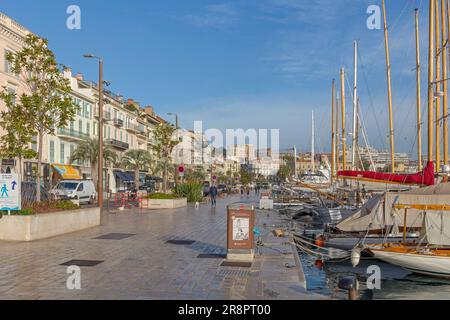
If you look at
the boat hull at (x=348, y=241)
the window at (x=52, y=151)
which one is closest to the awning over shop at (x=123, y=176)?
the window at (x=52, y=151)

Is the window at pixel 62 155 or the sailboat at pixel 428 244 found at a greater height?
the window at pixel 62 155

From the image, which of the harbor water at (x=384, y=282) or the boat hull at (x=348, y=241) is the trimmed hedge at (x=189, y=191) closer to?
the boat hull at (x=348, y=241)

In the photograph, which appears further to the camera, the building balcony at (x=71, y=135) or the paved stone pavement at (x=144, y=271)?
the building balcony at (x=71, y=135)

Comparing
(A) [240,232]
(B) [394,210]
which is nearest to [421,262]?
(B) [394,210]

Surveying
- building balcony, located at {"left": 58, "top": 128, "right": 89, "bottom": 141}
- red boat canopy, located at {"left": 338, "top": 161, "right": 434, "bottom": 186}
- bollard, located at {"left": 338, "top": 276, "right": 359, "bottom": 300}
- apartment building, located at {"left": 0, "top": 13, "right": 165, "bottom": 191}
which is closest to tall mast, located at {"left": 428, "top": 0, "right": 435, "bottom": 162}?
red boat canopy, located at {"left": 338, "top": 161, "right": 434, "bottom": 186}

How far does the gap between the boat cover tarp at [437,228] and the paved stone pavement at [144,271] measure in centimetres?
370

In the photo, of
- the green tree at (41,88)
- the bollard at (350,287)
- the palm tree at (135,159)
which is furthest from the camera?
the palm tree at (135,159)

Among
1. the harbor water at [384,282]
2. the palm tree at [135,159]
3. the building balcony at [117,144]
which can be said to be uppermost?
the building balcony at [117,144]

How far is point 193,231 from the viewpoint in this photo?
19.3 metres

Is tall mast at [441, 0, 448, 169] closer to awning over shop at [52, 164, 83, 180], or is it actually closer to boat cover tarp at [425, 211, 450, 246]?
boat cover tarp at [425, 211, 450, 246]

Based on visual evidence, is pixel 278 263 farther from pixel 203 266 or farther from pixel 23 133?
pixel 23 133

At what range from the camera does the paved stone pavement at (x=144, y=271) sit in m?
8.62

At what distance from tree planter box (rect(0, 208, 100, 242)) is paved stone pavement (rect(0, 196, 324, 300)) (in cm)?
46
